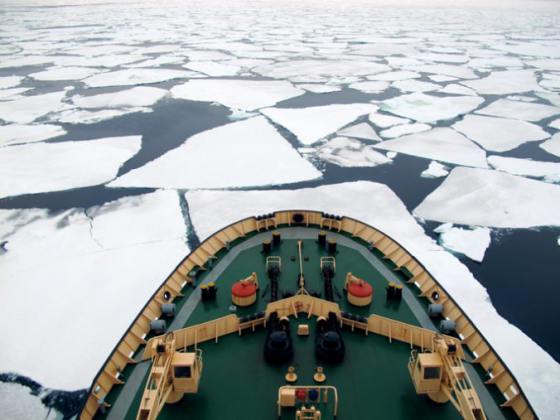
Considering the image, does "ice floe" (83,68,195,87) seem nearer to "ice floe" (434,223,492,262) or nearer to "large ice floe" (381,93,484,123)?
"large ice floe" (381,93,484,123)

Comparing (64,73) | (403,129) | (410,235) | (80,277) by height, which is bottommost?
(64,73)

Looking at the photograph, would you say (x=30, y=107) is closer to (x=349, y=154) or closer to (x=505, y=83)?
(x=349, y=154)

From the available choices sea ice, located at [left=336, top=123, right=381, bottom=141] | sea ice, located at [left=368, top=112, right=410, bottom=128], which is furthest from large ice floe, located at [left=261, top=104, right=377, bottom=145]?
sea ice, located at [left=368, top=112, right=410, bottom=128]

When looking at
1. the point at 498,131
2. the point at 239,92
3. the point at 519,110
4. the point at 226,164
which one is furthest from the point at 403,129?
the point at 239,92

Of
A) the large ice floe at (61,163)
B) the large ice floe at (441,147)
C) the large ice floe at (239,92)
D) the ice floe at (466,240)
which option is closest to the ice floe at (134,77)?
the large ice floe at (239,92)

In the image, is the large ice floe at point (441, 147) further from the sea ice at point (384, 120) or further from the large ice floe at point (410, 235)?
the large ice floe at point (410, 235)

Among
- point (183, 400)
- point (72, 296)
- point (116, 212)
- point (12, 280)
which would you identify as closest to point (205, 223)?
point (116, 212)
